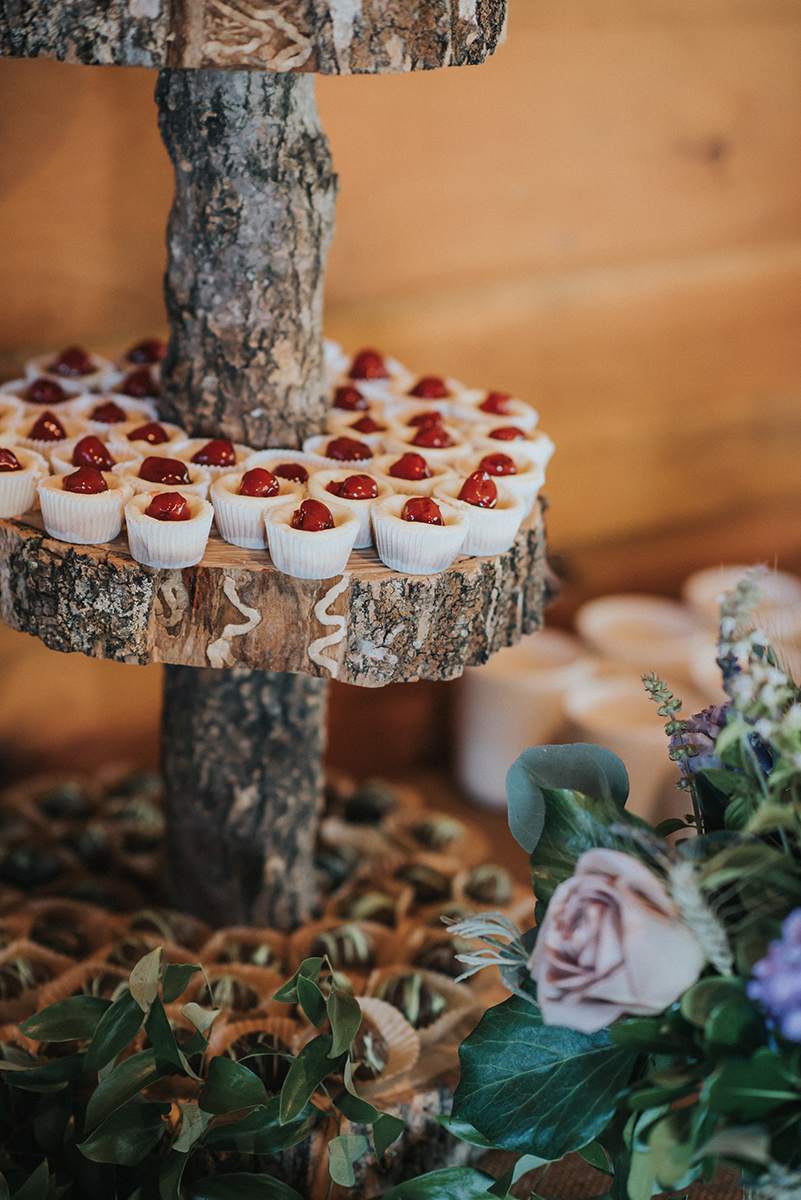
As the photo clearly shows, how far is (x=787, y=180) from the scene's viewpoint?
5.80 ft

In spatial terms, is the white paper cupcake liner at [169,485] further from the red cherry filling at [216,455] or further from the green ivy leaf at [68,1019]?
the green ivy leaf at [68,1019]

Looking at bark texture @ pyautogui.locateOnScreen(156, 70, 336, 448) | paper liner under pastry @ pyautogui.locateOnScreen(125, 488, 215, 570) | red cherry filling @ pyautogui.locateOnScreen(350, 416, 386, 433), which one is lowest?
paper liner under pastry @ pyautogui.locateOnScreen(125, 488, 215, 570)

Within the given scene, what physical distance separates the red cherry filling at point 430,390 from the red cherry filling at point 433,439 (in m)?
0.12

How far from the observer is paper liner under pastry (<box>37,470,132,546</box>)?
79 cm

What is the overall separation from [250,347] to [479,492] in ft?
0.75

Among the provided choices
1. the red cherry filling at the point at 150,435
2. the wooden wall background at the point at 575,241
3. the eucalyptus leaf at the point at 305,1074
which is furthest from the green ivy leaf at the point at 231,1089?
the wooden wall background at the point at 575,241

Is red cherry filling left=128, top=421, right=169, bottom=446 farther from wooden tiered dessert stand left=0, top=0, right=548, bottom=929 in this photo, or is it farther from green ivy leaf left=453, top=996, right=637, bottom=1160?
green ivy leaf left=453, top=996, right=637, bottom=1160

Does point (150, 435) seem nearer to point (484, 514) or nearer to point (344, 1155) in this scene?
point (484, 514)

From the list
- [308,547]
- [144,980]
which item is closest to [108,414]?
[308,547]

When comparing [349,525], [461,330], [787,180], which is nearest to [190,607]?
[349,525]

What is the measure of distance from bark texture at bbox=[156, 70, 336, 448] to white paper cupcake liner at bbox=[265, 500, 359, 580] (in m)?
0.17

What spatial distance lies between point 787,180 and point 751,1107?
1569mm

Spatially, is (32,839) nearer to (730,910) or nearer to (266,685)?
(266,685)

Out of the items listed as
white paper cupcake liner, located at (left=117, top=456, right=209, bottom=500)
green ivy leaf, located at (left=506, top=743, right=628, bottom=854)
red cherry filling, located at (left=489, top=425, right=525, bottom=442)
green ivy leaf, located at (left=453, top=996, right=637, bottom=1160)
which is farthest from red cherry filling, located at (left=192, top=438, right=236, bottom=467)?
green ivy leaf, located at (left=453, top=996, right=637, bottom=1160)
